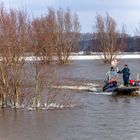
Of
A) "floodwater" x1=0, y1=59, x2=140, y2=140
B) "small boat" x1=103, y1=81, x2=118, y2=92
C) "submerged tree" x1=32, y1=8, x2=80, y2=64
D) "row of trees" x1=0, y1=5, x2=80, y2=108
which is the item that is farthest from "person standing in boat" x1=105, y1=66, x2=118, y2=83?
"submerged tree" x1=32, y1=8, x2=80, y2=64

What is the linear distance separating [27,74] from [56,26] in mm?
60383

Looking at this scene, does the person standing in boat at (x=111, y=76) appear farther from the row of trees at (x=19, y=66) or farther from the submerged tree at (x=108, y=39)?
the submerged tree at (x=108, y=39)

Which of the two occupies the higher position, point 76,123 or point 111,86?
point 111,86

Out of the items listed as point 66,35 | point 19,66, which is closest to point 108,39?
point 66,35

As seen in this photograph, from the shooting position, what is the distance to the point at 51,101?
20125mm

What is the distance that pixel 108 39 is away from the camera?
84.6 m

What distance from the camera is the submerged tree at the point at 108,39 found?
3258 inches

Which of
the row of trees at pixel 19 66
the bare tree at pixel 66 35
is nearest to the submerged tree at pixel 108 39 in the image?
the bare tree at pixel 66 35

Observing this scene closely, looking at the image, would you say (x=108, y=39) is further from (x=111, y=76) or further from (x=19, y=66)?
(x=19, y=66)

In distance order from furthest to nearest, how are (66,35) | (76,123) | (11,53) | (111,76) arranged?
(66,35) < (111,76) < (11,53) < (76,123)

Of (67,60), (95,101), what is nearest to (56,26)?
(67,60)

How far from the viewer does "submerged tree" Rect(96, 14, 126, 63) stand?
271 feet

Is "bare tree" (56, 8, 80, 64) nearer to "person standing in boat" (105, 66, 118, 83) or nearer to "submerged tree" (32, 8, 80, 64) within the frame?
"submerged tree" (32, 8, 80, 64)

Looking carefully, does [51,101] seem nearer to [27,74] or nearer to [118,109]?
[27,74]
